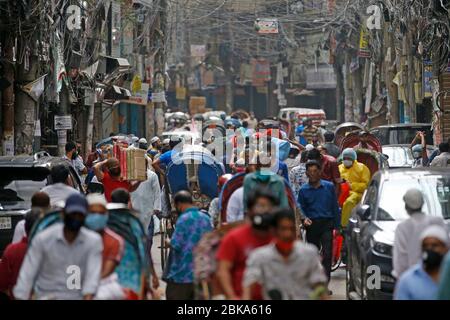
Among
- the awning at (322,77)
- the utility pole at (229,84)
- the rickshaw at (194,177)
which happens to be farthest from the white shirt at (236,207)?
the utility pole at (229,84)

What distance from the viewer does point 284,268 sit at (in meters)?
9.07

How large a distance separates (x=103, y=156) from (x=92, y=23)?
10.3 m

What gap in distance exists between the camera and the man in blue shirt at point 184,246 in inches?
456

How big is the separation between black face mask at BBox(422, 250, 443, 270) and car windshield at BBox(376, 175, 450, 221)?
4820mm

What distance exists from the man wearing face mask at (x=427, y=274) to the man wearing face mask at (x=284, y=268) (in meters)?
0.66

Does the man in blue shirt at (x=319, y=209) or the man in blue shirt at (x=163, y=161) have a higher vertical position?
the man in blue shirt at (x=163, y=161)

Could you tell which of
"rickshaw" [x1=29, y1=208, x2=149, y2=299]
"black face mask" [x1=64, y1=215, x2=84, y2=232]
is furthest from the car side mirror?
"black face mask" [x1=64, y1=215, x2=84, y2=232]

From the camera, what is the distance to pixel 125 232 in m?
10.4

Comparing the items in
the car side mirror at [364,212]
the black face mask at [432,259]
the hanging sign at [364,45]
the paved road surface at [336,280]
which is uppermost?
the hanging sign at [364,45]

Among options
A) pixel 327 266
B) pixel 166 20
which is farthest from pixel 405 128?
pixel 166 20

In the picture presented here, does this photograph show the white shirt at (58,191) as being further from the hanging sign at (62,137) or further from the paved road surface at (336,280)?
the hanging sign at (62,137)

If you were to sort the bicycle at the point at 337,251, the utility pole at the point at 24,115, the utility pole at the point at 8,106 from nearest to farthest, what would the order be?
1. the bicycle at the point at 337,251
2. the utility pole at the point at 8,106
3. the utility pole at the point at 24,115

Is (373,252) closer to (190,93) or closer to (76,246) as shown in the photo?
(76,246)

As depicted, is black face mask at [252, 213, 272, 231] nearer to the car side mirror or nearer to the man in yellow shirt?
the car side mirror
